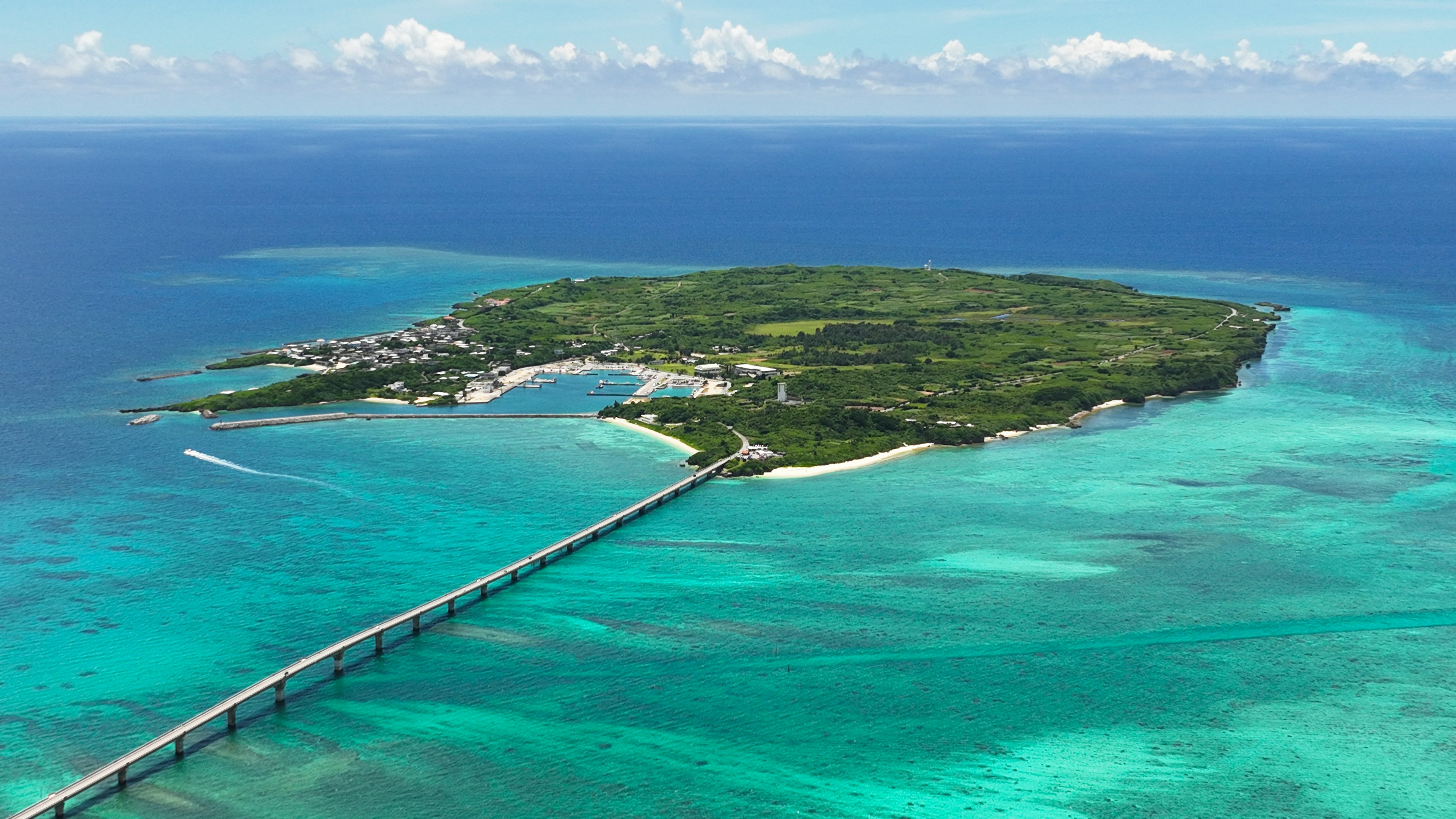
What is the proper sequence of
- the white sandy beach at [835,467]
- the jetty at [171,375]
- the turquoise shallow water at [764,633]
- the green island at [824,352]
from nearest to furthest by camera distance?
the turquoise shallow water at [764,633], the white sandy beach at [835,467], the green island at [824,352], the jetty at [171,375]

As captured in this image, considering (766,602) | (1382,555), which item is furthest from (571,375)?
(1382,555)

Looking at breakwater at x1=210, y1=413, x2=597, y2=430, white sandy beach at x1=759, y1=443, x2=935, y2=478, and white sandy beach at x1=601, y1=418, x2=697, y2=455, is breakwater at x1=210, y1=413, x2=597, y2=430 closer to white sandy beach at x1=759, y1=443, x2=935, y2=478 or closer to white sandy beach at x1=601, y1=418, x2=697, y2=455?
white sandy beach at x1=601, y1=418, x2=697, y2=455

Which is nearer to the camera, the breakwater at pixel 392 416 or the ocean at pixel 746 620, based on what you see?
the ocean at pixel 746 620

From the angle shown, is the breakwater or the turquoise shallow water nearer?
the turquoise shallow water

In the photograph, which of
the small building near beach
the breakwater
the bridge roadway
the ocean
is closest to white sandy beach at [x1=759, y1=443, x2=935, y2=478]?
the ocean

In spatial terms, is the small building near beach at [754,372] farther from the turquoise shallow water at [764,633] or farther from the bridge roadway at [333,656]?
the bridge roadway at [333,656]

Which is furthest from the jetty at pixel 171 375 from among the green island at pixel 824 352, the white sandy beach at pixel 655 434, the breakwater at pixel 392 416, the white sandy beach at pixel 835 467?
the white sandy beach at pixel 835 467
